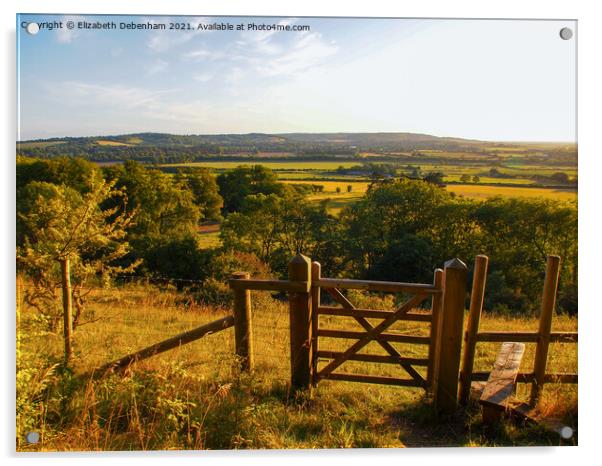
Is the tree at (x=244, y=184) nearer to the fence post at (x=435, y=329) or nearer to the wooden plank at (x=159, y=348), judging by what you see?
the wooden plank at (x=159, y=348)

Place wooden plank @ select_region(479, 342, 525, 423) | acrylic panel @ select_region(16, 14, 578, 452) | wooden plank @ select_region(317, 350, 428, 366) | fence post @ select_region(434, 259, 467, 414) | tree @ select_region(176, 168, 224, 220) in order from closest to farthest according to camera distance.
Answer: wooden plank @ select_region(479, 342, 525, 423) → acrylic panel @ select_region(16, 14, 578, 452) → fence post @ select_region(434, 259, 467, 414) → wooden plank @ select_region(317, 350, 428, 366) → tree @ select_region(176, 168, 224, 220)

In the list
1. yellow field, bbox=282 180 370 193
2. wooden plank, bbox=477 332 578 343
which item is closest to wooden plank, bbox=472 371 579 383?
wooden plank, bbox=477 332 578 343

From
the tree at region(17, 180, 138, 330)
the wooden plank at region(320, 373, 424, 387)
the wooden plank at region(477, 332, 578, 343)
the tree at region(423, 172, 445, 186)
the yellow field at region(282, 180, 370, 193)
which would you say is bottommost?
the wooden plank at region(320, 373, 424, 387)

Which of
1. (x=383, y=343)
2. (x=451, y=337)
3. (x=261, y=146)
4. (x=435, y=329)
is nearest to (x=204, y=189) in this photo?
(x=261, y=146)

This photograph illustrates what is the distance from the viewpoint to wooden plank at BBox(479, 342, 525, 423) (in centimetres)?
423

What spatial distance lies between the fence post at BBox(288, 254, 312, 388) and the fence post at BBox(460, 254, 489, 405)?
1.50 meters

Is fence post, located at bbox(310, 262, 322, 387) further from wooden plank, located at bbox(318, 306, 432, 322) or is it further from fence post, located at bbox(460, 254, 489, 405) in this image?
fence post, located at bbox(460, 254, 489, 405)

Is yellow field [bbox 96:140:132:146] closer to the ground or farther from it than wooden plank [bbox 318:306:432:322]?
farther from it

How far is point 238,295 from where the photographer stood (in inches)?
195

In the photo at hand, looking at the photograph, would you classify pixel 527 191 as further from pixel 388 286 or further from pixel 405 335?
pixel 388 286

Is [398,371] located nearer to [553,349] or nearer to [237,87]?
[553,349]

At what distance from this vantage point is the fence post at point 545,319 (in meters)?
4.40

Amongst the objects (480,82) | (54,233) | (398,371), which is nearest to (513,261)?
(398,371)

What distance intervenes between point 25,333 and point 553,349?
238 inches
